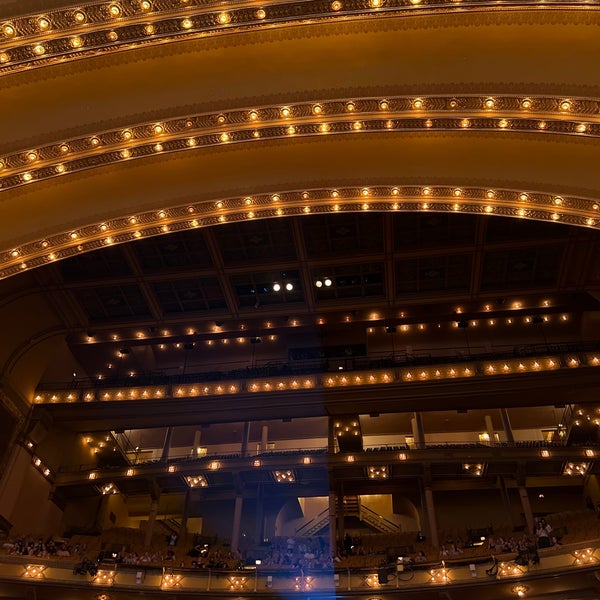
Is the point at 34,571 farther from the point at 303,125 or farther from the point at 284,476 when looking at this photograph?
the point at 303,125

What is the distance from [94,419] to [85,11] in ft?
67.8

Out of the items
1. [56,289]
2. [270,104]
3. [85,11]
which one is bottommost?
[85,11]

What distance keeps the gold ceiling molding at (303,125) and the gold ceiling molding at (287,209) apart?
5.54ft

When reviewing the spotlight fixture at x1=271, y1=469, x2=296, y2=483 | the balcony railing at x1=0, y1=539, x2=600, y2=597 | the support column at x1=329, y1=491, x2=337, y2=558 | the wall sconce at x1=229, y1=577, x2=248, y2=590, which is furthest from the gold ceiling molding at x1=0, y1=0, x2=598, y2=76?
the spotlight fixture at x1=271, y1=469, x2=296, y2=483

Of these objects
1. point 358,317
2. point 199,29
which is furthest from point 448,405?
point 199,29

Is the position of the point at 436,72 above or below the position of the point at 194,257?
below

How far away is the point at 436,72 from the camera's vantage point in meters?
11.2

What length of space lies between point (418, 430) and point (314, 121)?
17729mm

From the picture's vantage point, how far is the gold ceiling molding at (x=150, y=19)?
907 centimetres

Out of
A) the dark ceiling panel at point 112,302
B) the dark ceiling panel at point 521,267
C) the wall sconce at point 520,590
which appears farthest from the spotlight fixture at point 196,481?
the dark ceiling panel at point 521,267

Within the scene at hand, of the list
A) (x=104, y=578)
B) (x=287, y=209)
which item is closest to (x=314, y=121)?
(x=287, y=209)

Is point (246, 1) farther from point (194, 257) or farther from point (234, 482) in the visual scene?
point (234, 482)

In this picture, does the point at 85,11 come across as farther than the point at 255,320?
No

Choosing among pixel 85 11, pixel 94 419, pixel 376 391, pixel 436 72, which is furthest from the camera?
pixel 94 419
